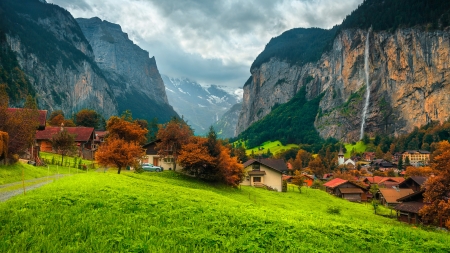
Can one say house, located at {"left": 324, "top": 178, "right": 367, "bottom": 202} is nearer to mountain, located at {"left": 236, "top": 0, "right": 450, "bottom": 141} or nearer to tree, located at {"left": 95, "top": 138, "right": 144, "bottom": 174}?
tree, located at {"left": 95, "top": 138, "right": 144, "bottom": 174}

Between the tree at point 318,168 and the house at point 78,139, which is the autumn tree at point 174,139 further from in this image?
the tree at point 318,168

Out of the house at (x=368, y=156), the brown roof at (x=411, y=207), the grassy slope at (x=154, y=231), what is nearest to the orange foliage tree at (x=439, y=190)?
the brown roof at (x=411, y=207)

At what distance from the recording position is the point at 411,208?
128 ft

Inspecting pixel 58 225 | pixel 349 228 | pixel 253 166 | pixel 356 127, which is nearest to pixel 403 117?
pixel 356 127

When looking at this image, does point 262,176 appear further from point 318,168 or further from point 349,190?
point 318,168

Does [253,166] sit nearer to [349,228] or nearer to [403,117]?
[349,228]

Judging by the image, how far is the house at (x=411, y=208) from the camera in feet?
125

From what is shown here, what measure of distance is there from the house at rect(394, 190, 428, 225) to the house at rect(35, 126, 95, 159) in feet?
198

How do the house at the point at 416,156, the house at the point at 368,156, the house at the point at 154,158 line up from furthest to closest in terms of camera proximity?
the house at the point at 368,156 < the house at the point at 416,156 < the house at the point at 154,158

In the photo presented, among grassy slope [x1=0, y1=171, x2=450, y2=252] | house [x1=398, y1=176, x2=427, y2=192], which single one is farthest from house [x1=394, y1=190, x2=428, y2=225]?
grassy slope [x1=0, y1=171, x2=450, y2=252]

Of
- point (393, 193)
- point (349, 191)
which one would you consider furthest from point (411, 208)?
point (349, 191)

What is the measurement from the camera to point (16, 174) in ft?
85.9

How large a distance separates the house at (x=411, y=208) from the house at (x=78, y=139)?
60217mm

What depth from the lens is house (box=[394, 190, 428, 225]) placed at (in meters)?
38.0
